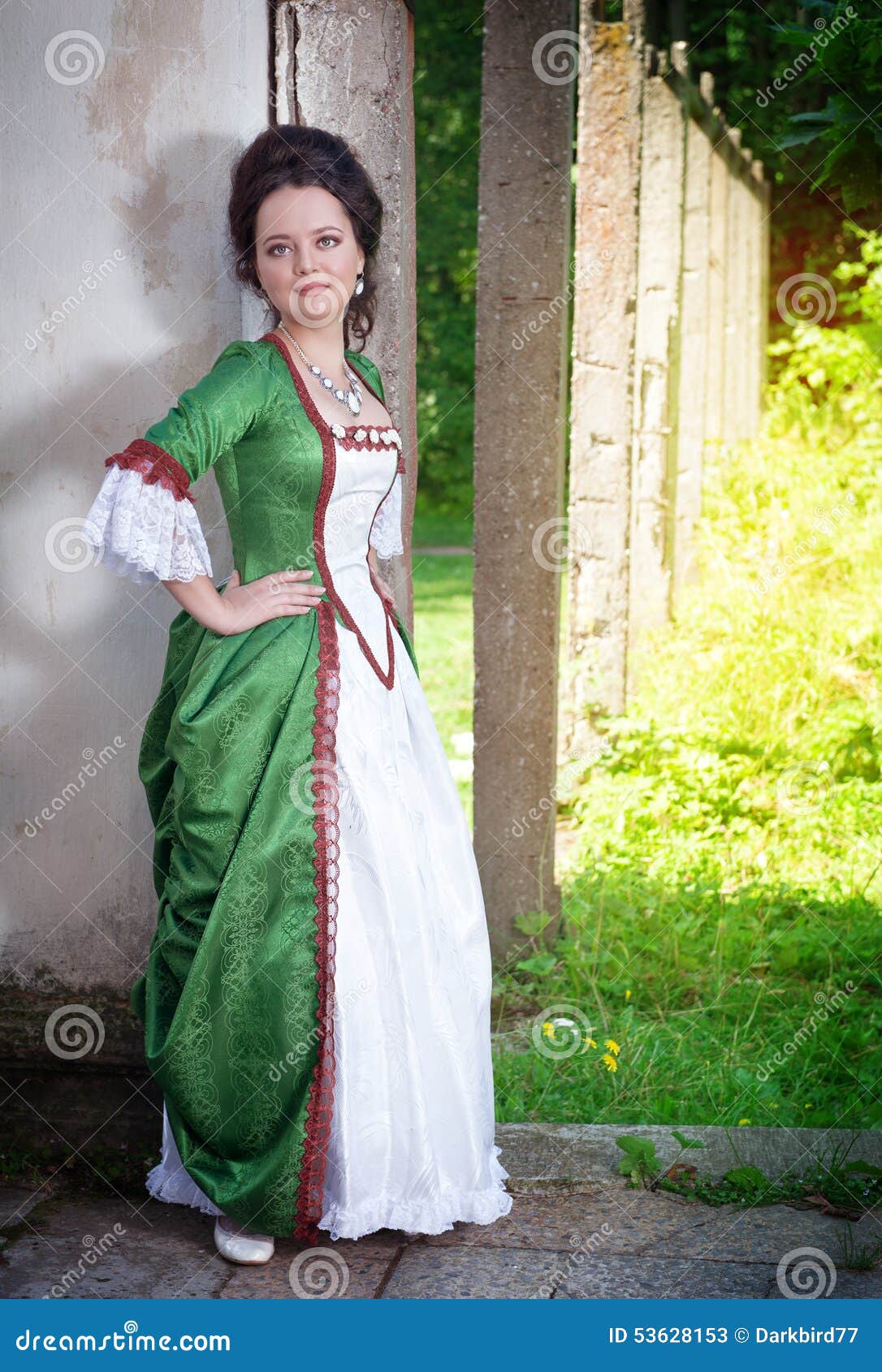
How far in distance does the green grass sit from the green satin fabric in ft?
3.42

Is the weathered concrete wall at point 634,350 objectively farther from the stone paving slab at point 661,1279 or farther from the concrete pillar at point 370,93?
the stone paving slab at point 661,1279

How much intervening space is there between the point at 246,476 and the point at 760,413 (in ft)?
33.8

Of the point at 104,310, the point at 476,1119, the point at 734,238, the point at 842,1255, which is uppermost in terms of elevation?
the point at 734,238

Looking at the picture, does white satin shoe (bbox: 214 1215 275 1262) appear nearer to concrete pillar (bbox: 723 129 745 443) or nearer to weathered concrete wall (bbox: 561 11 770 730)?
weathered concrete wall (bbox: 561 11 770 730)

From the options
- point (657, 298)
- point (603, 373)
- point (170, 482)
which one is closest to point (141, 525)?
point (170, 482)

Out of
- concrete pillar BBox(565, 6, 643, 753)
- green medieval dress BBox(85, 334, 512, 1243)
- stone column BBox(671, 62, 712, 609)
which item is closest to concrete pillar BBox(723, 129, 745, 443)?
stone column BBox(671, 62, 712, 609)

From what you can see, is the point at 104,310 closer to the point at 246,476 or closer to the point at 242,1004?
the point at 246,476

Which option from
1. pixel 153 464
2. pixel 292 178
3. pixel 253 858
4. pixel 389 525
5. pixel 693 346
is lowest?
pixel 253 858

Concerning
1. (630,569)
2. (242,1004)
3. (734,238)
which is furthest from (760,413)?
(242,1004)

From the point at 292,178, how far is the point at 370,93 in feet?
1.43

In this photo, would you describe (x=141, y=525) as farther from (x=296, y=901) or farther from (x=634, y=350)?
(x=634, y=350)

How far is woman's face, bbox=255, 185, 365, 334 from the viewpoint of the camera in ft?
8.44

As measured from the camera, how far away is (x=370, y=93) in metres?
2.89

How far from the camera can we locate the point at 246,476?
2.59 meters
